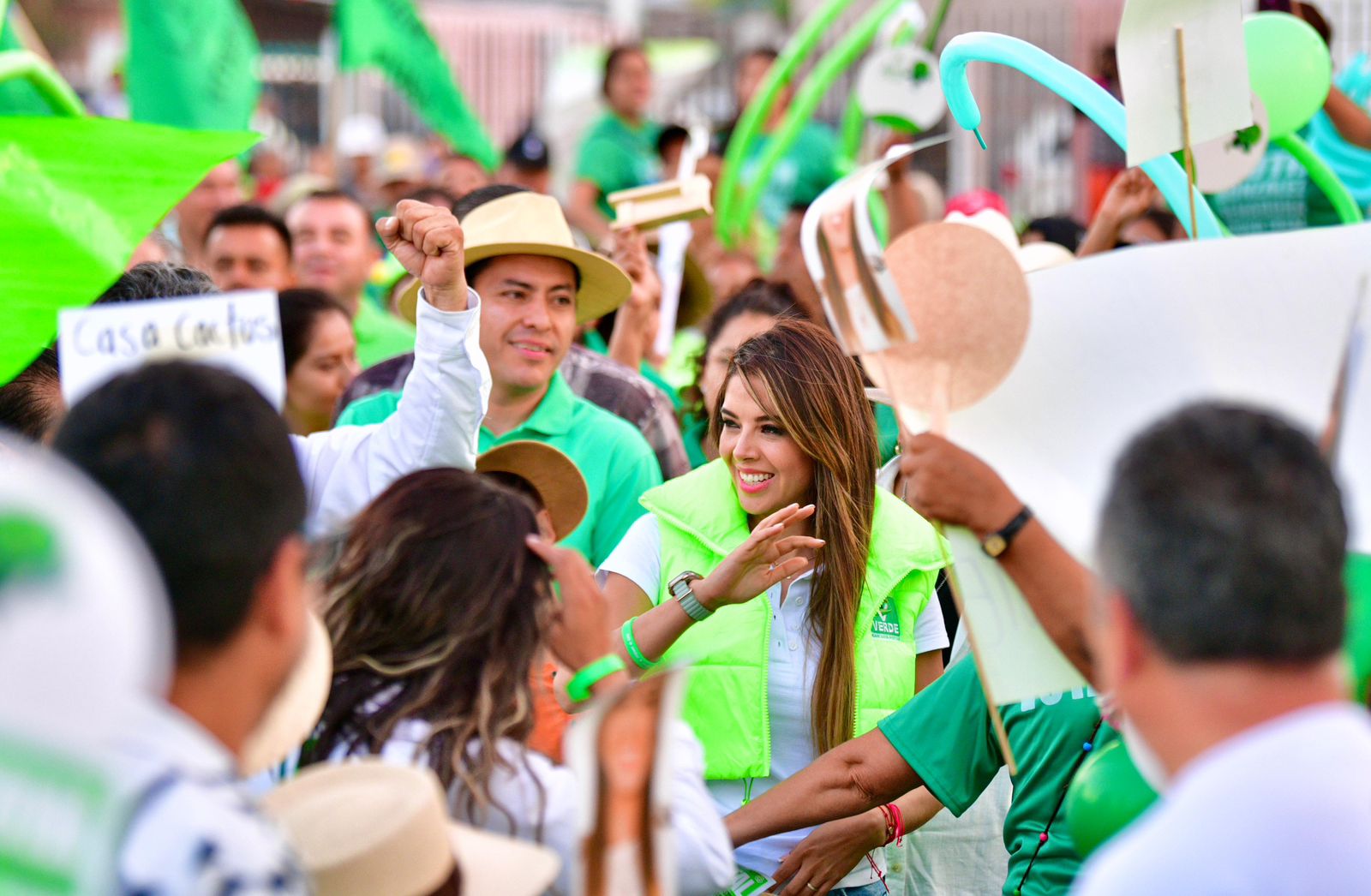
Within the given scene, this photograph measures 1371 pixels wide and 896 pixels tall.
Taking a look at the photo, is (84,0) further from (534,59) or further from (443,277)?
(443,277)

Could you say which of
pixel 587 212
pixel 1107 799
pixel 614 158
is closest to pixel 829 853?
pixel 1107 799

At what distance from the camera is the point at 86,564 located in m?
1.33

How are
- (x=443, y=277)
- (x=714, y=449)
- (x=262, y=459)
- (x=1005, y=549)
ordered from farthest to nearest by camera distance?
1. (x=714, y=449)
2. (x=443, y=277)
3. (x=1005, y=549)
4. (x=262, y=459)

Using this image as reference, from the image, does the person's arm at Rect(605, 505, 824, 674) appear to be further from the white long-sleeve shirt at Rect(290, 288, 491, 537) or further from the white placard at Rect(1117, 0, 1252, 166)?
the white placard at Rect(1117, 0, 1252, 166)

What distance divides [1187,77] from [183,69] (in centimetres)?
449

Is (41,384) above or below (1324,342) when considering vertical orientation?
below

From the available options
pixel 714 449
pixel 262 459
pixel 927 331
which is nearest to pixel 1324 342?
pixel 927 331

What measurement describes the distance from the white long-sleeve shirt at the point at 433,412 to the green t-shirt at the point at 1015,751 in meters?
1.00

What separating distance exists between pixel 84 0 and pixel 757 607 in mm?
20333

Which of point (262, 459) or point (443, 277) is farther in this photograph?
point (443, 277)

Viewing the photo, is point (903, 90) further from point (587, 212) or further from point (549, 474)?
point (549, 474)

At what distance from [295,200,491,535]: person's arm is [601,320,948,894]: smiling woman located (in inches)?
20.2

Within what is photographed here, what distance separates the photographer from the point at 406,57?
8.66 m

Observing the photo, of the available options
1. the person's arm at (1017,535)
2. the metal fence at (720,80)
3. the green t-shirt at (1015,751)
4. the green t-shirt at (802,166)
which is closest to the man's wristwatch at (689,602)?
the green t-shirt at (1015,751)
